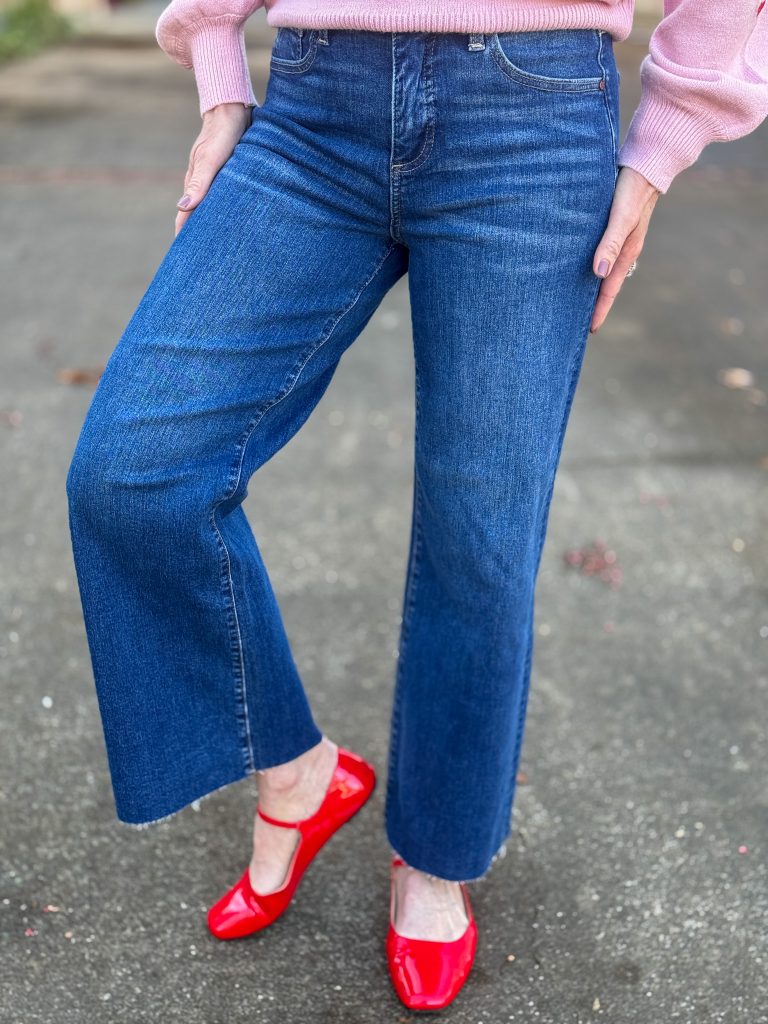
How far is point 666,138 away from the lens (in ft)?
4.40

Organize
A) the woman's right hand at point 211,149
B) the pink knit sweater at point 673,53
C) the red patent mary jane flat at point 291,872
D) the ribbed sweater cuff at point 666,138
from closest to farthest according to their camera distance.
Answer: the pink knit sweater at point 673,53 → the ribbed sweater cuff at point 666,138 → the woman's right hand at point 211,149 → the red patent mary jane flat at point 291,872

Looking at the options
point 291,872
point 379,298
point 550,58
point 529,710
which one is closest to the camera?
point 550,58

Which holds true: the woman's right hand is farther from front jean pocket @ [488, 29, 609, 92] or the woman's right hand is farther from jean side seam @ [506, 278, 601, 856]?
jean side seam @ [506, 278, 601, 856]

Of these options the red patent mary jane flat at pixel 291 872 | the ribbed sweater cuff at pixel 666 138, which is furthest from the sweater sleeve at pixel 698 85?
the red patent mary jane flat at pixel 291 872

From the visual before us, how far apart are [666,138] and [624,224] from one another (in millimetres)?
128

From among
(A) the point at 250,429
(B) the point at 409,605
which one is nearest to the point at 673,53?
(A) the point at 250,429

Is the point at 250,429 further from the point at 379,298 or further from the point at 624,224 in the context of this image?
the point at 624,224

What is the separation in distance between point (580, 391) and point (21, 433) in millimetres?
1853

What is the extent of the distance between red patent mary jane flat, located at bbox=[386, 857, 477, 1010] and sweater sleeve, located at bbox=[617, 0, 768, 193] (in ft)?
3.82

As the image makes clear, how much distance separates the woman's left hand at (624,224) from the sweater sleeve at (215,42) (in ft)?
1.80

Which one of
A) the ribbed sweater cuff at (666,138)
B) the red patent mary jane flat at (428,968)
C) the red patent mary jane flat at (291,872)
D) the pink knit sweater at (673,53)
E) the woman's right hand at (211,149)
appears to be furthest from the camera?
the red patent mary jane flat at (291,872)

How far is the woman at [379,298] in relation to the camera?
126 centimetres

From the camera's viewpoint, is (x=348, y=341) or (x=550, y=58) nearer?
(x=550, y=58)

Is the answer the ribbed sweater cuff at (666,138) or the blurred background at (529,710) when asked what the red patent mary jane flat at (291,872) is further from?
the ribbed sweater cuff at (666,138)
